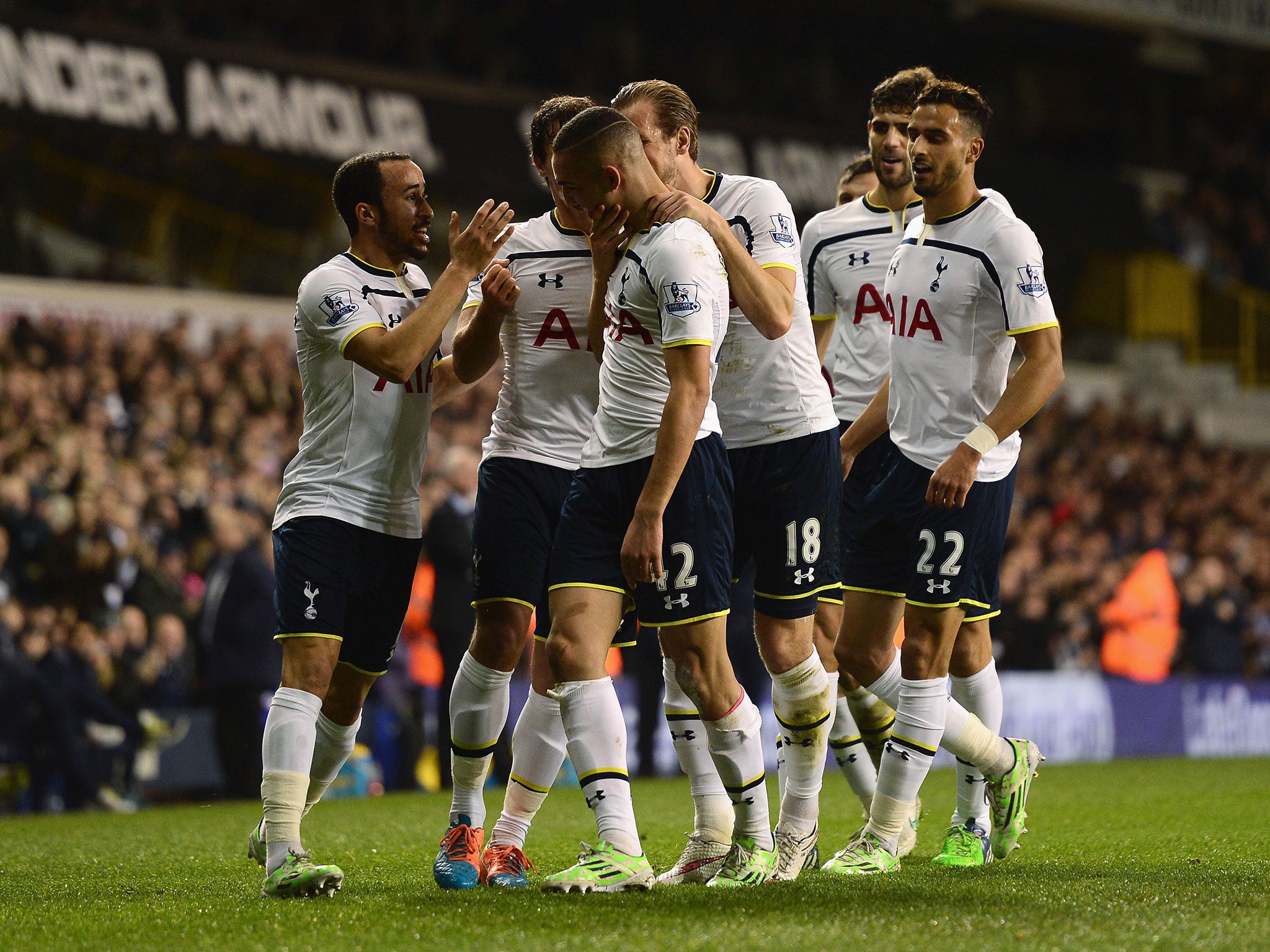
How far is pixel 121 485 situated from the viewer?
1167cm

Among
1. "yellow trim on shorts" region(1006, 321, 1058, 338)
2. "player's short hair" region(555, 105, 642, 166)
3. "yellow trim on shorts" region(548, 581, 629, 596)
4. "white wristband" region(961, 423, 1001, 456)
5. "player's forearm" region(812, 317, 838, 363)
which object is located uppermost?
"player's short hair" region(555, 105, 642, 166)

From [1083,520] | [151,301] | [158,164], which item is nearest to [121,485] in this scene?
[151,301]

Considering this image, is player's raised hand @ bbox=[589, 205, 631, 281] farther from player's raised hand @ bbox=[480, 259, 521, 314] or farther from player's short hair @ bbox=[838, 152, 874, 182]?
player's short hair @ bbox=[838, 152, 874, 182]

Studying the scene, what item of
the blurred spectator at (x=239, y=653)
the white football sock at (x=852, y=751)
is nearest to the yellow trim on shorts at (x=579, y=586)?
the white football sock at (x=852, y=751)

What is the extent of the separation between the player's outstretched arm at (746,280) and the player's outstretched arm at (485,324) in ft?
2.18

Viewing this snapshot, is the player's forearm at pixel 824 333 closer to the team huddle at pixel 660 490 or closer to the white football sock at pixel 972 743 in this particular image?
the team huddle at pixel 660 490

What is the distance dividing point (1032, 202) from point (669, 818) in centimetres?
1598

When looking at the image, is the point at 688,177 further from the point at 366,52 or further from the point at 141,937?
the point at 366,52

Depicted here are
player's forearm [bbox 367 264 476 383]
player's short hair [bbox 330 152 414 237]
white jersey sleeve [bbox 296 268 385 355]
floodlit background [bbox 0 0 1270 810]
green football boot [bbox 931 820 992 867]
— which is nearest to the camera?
player's forearm [bbox 367 264 476 383]

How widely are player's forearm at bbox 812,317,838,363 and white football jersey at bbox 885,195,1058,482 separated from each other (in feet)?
2.46

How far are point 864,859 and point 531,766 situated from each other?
1.16 meters

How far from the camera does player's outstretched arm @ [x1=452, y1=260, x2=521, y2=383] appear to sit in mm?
4887

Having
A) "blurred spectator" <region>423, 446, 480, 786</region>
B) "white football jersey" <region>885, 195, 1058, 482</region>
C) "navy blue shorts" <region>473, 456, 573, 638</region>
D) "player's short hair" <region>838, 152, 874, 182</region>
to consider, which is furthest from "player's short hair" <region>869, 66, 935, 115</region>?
"blurred spectator" <region>423, 446, 480, 786</region>

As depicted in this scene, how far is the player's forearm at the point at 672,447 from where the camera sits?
14.0 feet
